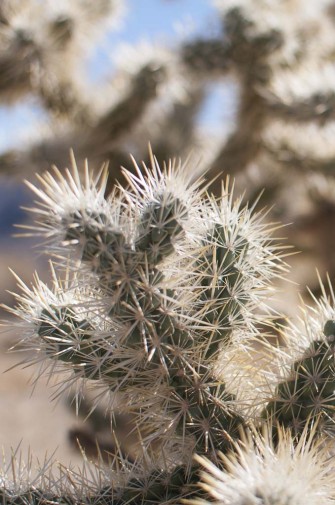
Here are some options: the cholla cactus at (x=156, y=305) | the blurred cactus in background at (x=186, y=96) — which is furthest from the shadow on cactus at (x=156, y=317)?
the blurred cactus in background at (x=186, y=96)

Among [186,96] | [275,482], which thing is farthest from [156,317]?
[186,96]

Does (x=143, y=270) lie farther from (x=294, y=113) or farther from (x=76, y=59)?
(x=76, y=59)

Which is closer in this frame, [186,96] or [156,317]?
[156,317]

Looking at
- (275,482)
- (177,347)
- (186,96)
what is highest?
(186,96)

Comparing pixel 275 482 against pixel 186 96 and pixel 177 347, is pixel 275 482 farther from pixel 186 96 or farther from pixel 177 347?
pixel 186 96

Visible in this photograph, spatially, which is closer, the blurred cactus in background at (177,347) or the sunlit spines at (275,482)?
the sunlit spines at (275,482)

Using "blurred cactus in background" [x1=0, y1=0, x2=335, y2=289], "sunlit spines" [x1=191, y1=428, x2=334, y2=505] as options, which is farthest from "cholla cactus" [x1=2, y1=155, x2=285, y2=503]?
"blurred cactus in background" [x1=0, y1=0, x2=335, y2=289]

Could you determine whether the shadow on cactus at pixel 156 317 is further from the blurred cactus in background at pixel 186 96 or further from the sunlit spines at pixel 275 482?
the blurred cactus in background at pixel 186 96

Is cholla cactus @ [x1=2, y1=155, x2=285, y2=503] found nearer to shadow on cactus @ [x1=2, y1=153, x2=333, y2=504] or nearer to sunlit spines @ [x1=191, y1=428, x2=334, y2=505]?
shadow on cactus @ [x1=2, y1=153, x2=333, y2=504]
